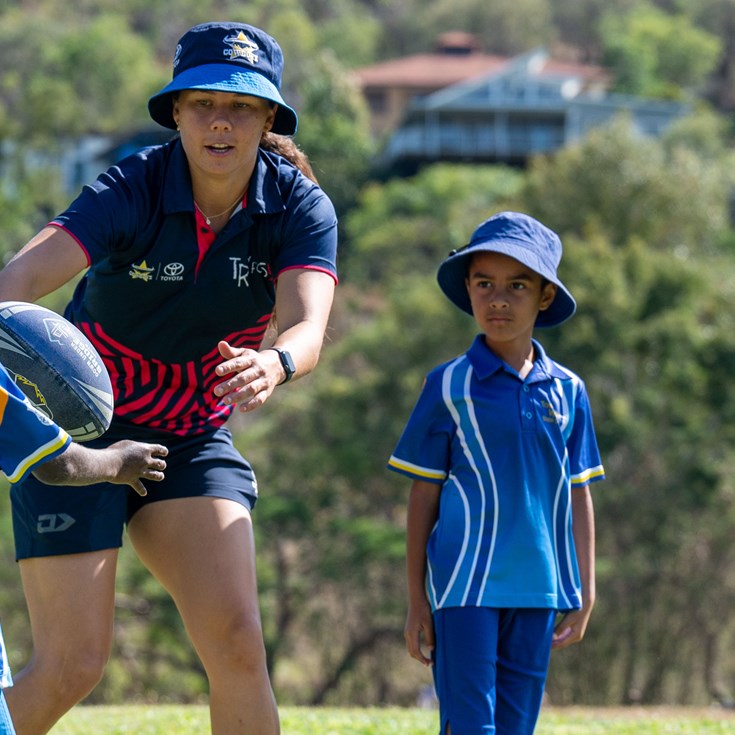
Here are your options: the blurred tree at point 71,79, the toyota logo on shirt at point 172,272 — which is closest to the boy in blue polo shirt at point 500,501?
the toyota logo on shirt at point 172,272

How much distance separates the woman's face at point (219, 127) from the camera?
4422mm

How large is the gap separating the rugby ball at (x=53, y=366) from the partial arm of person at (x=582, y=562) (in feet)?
6.40

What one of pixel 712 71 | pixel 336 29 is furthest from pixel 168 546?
pixel 336 29

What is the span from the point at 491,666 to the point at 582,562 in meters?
0.61

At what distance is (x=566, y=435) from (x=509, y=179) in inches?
2529

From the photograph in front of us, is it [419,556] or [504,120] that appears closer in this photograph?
[419,556]

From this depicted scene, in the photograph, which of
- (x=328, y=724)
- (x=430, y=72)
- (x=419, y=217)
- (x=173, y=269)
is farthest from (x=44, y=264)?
(x=430, y=72)

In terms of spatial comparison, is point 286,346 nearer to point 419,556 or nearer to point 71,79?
point 419,556

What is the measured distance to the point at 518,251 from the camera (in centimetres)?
517

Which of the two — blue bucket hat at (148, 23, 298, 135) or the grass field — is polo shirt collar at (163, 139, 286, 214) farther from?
the grass field

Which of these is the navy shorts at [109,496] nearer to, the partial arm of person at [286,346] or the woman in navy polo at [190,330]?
the woman in navy polo at [190,330]

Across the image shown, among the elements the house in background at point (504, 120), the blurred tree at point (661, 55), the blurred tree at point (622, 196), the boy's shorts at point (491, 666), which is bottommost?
the boy's shorts at point (491, 666)

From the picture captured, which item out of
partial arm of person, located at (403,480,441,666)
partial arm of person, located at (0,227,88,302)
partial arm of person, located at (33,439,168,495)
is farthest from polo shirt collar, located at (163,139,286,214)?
partial arm of person, located at (403,480,441,666)

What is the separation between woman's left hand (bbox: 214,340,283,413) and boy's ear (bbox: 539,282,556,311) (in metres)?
1.67
